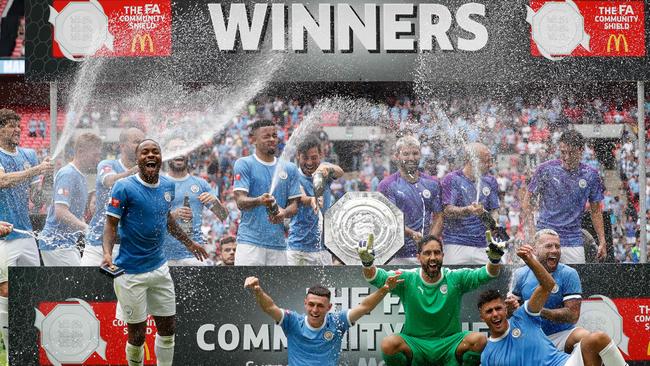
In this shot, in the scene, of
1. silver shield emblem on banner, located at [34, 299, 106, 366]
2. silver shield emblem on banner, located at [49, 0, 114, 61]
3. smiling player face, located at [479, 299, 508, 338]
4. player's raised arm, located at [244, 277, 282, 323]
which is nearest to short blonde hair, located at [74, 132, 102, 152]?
silver shield emblem on banner, located at [49, 0, 114, 61]

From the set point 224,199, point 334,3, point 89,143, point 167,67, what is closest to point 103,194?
point 89,143

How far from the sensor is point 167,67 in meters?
8.42

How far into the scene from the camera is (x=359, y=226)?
8125 mm

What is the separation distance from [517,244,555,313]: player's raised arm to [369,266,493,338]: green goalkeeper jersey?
348 millimetres

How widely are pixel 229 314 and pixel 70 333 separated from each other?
4.38 feet

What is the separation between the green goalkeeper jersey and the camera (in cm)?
677

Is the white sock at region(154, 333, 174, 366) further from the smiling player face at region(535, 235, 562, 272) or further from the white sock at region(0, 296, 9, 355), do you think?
the smiling player face at region(535, 235, 562, 272)

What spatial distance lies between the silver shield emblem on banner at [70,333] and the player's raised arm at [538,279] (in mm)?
3543

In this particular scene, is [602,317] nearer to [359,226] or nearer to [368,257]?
[359,226]

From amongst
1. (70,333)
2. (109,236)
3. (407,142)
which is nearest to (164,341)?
(109,236)

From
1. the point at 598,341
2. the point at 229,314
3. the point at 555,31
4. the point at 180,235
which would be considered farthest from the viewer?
the point at 555,31

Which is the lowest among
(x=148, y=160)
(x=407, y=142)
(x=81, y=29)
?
(x=148, y=160)

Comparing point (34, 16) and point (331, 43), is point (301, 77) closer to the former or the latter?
point (331, 43)

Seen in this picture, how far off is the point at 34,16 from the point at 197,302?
294 centimetres
